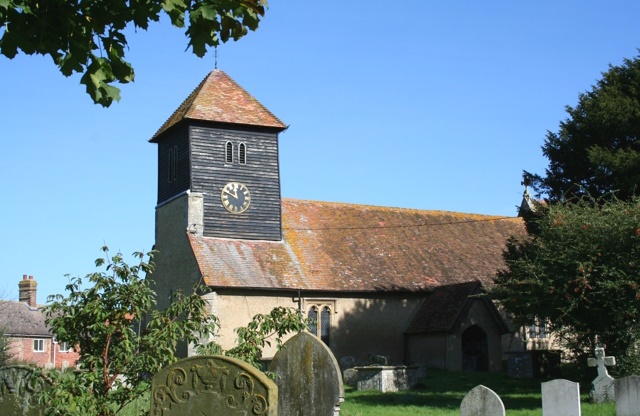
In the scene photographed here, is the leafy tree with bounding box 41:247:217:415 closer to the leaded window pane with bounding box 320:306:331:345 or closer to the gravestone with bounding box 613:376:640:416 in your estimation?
the gravestone with bounding box 613:376:640:416

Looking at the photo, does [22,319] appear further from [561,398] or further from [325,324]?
[561,398]

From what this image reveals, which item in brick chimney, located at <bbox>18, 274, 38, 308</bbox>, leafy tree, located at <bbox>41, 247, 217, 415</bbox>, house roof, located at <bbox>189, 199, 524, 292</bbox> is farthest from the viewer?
brick chimney, located at <bbox>18, 274, 38, 308</bbox>

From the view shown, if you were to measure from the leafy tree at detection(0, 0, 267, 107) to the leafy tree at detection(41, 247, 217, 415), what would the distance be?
3311 millimetres

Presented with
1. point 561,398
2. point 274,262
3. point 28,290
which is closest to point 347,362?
point 274,262

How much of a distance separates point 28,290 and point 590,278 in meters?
48.6

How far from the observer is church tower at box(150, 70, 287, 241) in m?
32.7

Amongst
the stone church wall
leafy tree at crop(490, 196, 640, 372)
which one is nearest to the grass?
leafy tree at crop(490, 196, 640, 372)

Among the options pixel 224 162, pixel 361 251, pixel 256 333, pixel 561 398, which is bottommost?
pixel 561 398

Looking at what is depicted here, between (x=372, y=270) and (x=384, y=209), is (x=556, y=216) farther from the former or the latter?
(x=384, y=209)

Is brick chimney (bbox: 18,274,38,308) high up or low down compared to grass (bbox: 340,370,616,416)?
up

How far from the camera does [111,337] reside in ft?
32.1

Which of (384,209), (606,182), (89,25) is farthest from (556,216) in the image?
(384,209)

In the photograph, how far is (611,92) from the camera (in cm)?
2588

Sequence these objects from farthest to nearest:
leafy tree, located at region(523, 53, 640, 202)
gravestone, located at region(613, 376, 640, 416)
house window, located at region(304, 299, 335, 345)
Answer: house window, located at region(304, 299, 335, 345) < leafy tree, located at region(523, 53, 640, 202) < gravestone, located at region(613, 376, 640, 416)
